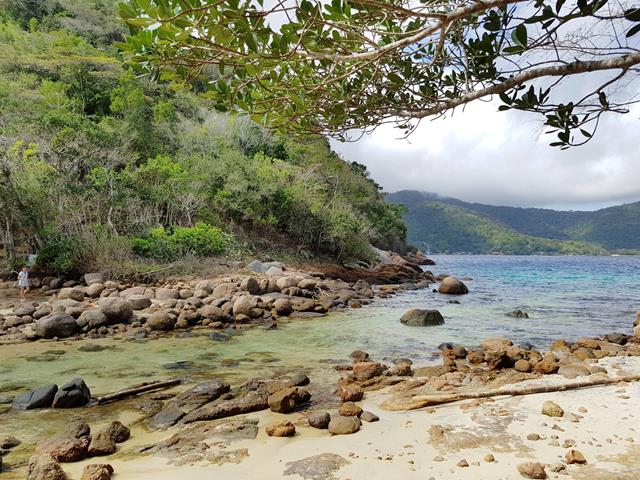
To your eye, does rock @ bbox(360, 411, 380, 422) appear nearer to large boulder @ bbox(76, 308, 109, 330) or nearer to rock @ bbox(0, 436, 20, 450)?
rock @ bbox(0, 436, 20, 450)

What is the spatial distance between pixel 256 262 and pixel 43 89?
60.1ft

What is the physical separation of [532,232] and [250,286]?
7171 inches

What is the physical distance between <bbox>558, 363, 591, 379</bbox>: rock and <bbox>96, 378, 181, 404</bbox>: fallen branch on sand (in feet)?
19.8

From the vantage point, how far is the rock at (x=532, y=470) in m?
3.10

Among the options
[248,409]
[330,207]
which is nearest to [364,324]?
[248,409]

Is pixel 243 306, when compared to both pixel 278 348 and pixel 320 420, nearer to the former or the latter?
pixel 278 348

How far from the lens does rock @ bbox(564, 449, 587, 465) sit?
130 inches

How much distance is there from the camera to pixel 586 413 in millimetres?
4426

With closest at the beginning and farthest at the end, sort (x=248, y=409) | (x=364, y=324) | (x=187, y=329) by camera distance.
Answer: (x=248, y=409)
(x=187, y=329)
(x=364, y=324)

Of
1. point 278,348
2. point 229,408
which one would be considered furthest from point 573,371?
point 278,348

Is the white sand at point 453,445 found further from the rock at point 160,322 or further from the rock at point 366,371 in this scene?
the rock at point 160,322

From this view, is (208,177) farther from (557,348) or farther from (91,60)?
(557,348)

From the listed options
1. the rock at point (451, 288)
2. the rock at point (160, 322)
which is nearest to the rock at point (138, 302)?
the rock at point (160, 322)

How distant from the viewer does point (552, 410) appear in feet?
14.5
